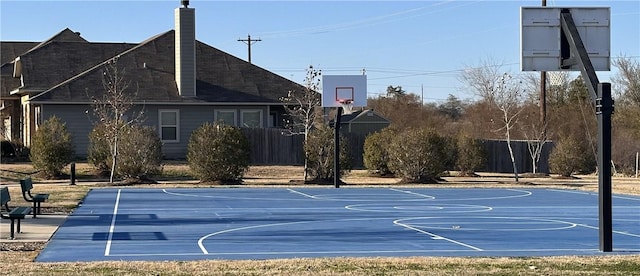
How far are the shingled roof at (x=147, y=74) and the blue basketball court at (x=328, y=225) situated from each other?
45.2 ft

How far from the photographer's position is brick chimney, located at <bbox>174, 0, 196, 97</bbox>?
4234 centimetres

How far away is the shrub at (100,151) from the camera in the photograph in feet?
118

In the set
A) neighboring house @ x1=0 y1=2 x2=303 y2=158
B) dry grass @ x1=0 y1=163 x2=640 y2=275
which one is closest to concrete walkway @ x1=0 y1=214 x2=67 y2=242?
dry grass @ x1=0 y1=163 x2=640 y2=275

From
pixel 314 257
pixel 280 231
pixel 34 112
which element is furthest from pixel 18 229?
pixel 34 112

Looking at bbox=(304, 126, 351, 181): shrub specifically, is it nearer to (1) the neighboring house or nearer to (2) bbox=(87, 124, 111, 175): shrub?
(2) bbox=(87, 124, 111, 175): shrub

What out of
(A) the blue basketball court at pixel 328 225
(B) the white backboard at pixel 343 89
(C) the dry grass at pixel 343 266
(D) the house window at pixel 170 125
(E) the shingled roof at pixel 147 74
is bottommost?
(A) the blue basketball court at pixel 328 225

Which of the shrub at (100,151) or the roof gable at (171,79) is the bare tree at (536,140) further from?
the shrub at (100,151)

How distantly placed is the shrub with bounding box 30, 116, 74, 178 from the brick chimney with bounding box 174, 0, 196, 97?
797 cm

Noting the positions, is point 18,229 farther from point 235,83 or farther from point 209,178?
point 235,83

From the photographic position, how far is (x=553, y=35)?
1589 centimetres

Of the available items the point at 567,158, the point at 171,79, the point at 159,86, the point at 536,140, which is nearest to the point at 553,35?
the point at 567,158

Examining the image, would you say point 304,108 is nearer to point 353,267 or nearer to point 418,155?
point 418,155

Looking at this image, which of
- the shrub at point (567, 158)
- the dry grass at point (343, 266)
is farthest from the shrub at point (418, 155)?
the dry grass at point (343, 266)

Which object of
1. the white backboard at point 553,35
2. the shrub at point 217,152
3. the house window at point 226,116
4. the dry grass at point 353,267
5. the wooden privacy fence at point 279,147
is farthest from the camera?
the house window at point 226,116
